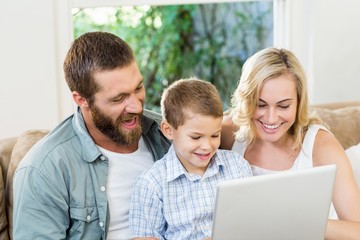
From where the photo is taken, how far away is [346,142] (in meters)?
2.59

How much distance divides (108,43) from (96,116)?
0.24m

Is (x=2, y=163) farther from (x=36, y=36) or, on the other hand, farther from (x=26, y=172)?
(x=36, y=36)

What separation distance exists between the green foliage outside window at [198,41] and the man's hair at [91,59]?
6.04ft

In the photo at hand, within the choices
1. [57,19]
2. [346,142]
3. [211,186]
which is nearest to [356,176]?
[346,142]

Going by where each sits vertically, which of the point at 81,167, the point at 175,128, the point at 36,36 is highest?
the point at 36,36

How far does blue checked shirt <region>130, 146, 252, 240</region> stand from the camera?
6.23 ft

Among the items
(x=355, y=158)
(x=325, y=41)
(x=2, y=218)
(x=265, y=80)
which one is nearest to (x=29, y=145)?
(x=2, y=218)

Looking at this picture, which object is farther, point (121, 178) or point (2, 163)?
point (2, 163)

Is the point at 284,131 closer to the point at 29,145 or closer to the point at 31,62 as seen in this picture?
the point at 29,145

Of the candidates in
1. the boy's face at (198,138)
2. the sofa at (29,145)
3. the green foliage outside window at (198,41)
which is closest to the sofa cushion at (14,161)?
the sofa at (29,145)

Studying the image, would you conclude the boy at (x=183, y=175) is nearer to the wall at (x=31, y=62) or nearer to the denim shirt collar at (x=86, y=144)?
the denim shirt collar at (x=86, y=144)

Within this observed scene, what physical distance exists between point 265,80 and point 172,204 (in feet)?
1.71

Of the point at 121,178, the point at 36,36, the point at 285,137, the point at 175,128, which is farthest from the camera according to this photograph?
the point at 36,36

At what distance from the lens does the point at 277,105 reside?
206 centimetres
